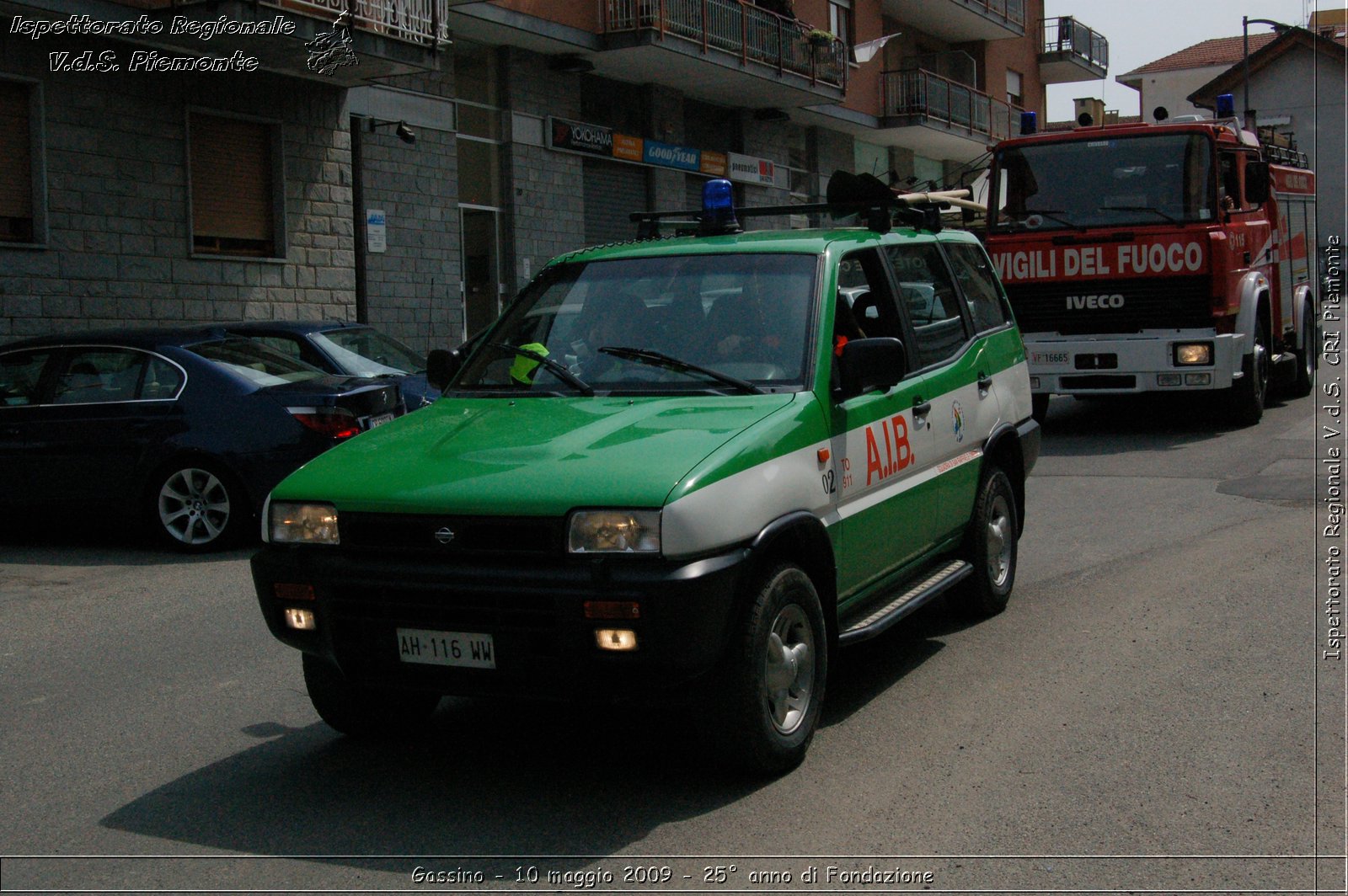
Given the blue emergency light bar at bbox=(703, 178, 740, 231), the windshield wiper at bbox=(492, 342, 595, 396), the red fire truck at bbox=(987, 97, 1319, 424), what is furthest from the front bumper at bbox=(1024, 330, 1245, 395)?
the windshield wiper at bbox=(492, 342, 595, 396)

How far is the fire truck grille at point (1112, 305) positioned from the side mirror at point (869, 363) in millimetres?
9020

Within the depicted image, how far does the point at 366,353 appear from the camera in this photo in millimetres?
11523

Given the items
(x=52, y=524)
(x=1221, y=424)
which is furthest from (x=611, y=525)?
(x=1221, y=424)

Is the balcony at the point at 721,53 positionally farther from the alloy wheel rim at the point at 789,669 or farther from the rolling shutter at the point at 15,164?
the alloy wheel rim at the point at 789,669

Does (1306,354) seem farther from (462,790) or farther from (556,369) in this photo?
(462,790)

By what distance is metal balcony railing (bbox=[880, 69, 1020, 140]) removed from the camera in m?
33.4

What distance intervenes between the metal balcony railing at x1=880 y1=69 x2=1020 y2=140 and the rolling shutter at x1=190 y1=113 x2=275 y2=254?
19.1 m

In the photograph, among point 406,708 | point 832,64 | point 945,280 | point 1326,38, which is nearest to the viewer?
point 406,708

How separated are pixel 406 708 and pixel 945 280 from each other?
3335 mm

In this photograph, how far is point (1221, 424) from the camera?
14.8m

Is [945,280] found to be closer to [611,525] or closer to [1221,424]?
[611,525]

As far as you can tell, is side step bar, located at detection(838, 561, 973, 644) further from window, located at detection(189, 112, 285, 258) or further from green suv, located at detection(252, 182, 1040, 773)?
window, located at detection(189, 112, 285, 258)

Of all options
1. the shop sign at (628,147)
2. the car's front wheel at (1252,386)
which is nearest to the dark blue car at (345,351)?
the car's front wheel at (1252,386)

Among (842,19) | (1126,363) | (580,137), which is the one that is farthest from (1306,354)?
(842,19)
